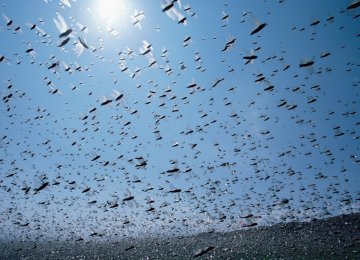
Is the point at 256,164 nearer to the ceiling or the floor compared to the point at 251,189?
nearer to the ceiling

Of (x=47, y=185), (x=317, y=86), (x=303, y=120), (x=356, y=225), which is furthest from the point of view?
(x=356, y=225)

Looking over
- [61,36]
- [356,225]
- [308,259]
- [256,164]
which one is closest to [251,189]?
[256,164]

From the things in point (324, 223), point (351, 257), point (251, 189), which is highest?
point (251, 189)

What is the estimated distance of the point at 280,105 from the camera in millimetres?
12211

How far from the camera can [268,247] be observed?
39.1m

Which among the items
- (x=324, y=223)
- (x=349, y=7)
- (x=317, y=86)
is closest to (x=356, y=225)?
(x=324, y=223)

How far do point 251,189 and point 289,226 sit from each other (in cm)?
4284

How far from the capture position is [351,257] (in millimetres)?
25875

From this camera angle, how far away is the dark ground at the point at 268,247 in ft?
103

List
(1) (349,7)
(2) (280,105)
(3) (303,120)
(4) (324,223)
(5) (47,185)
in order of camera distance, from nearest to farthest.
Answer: (1) (349,7)
(5) (47,185)
(2) (280,105)
(3) (303,120)
(4) (324,223)

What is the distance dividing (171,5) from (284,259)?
1128 inches

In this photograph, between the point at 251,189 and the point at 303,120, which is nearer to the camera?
the point at 303,120

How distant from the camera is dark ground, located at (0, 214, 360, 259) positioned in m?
31.4

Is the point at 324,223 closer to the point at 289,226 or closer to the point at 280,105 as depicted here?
the point at 289,226
